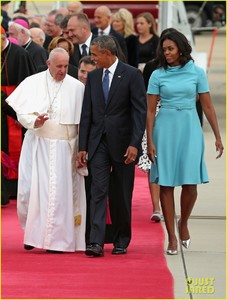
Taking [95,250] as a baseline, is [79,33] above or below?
above

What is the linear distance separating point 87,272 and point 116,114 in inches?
56.2

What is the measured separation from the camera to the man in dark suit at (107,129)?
10109 millimetres

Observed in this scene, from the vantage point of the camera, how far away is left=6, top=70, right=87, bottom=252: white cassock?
34.2 feet

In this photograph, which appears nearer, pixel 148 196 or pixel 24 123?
pixel 24 123

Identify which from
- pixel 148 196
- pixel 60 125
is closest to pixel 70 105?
pixel 60 125

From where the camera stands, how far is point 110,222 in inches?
409

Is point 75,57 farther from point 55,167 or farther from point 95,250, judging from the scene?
point 95,250

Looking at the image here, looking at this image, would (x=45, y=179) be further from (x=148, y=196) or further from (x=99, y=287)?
(x=148, y=196)

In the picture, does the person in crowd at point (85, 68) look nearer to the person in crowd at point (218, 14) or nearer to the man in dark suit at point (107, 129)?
the man in dark suit at point (107, 129)

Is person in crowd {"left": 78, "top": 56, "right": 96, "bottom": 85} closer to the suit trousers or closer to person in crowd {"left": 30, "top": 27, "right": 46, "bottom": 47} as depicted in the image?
the suit trousers

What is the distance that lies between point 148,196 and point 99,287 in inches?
193

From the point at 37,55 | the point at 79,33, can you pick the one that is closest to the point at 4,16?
the point at 37,55

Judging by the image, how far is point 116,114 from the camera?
10117 millimetres

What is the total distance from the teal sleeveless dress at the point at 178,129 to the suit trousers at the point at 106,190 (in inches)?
11.1
